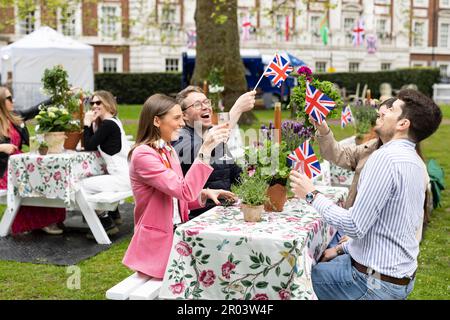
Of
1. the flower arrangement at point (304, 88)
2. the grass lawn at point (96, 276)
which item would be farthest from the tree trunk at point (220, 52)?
the flower arrangement at point (304, 88)

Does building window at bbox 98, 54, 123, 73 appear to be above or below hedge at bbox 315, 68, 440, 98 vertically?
above

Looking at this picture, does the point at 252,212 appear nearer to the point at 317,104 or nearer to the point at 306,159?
the point at 306,159

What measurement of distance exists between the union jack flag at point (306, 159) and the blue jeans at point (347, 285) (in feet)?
1.63

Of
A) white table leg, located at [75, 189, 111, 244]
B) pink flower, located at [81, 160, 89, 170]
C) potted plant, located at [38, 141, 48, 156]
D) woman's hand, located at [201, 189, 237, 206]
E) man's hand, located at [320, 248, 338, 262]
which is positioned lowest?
white table leg, located at [75, 189, 111, 244]

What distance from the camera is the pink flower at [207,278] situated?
2.96 metres

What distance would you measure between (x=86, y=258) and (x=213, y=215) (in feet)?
8.75

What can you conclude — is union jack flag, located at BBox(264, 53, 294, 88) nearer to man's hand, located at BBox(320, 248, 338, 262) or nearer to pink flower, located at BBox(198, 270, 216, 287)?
man's hand, located at BBox(320, 248, 338, 262)

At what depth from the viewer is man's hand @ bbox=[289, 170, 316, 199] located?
3.02 m

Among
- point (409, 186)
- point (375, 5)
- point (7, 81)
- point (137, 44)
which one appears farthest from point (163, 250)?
point (375, 5)

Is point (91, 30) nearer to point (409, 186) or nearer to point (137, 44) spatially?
point (137, 44)

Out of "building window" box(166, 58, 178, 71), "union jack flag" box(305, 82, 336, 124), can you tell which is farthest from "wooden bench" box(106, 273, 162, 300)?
"building window" box(166, 58, 178, 71)

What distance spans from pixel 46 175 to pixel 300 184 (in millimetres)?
3708

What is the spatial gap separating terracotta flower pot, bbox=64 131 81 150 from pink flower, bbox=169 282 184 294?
12.3ft

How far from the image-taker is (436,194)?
7.46m
